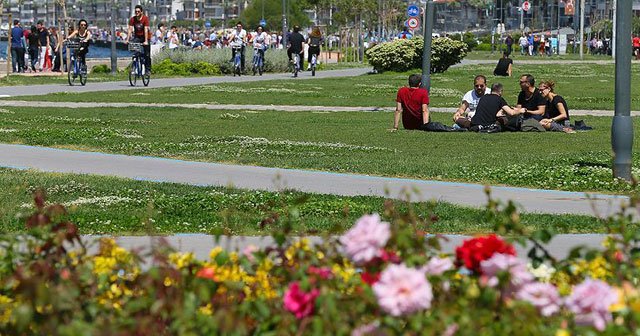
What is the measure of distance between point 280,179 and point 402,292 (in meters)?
8.69

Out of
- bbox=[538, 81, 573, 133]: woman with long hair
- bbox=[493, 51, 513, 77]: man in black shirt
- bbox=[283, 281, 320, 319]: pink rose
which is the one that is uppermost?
bbox=[283, 281, 320, 319]: pink rose

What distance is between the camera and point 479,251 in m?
5.41

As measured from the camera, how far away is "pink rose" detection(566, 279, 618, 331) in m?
4.75

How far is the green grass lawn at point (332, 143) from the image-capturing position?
1466 centimetres

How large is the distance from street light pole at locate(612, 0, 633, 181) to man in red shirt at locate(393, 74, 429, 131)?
→ 7575 millimetres

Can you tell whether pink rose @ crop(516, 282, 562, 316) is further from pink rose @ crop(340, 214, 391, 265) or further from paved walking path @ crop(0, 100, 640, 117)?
paved walking path @ crop(0, 100, 640, 117)

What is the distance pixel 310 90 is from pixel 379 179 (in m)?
21.3

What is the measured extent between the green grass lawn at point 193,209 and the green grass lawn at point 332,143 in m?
2.59

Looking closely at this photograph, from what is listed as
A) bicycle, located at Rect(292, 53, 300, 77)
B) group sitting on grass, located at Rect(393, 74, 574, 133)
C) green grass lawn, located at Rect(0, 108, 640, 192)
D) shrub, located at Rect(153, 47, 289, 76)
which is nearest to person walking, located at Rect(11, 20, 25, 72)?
shrub, located at Rect(153, 47, 289, 76)

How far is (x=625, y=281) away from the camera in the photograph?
18.1 ft

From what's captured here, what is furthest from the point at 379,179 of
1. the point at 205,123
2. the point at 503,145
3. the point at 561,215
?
the point at 205,123

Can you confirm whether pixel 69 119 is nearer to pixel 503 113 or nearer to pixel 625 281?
pixel 503 113

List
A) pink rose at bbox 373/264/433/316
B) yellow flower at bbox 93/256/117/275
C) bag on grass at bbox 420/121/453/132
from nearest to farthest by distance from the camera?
pink rose at bbox 373/264/433/316 < yellow flower at bbox 93/256/117/275 < bag on grass at bbox 420/121/453/132

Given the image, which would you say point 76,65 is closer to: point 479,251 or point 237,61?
point 237,61
